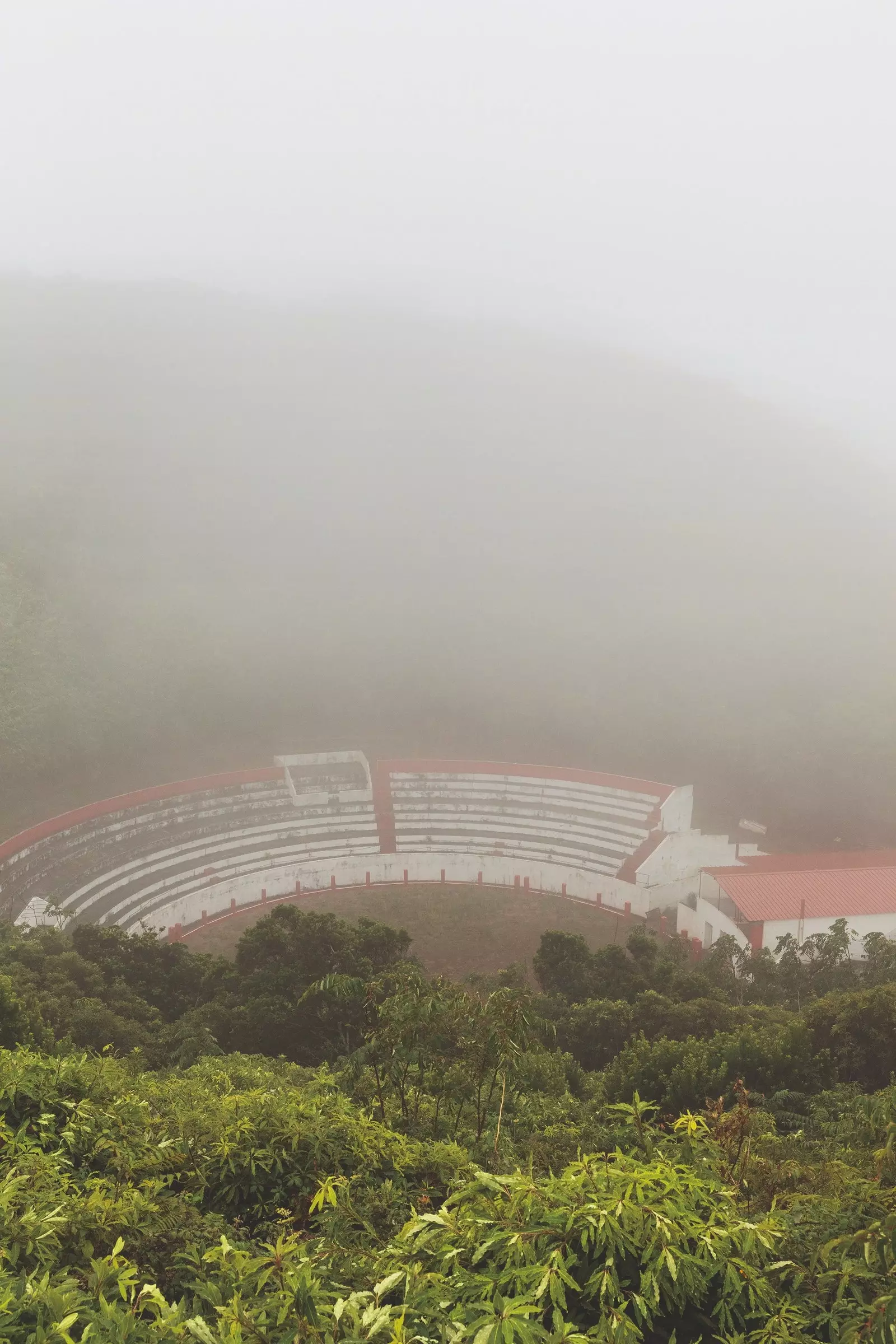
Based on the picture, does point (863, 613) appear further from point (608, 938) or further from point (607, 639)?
point (608, 938)

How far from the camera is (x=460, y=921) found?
2334 centimetres

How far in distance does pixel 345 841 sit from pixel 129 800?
7.56 m

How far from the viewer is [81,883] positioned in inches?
974

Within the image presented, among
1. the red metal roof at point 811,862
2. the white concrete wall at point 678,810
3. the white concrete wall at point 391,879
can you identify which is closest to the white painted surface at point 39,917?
the white concrete wall at point 391,879

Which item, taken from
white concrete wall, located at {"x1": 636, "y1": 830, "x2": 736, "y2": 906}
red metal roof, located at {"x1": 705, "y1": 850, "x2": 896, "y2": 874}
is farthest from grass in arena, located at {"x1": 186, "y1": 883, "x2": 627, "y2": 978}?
red metal roof, located at {"x1": 705, "y1": 850, "x2": 896, "y2": 874}

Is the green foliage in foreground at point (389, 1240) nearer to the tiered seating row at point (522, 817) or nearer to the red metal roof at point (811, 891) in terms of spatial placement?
the red metal roof at point (811, 891)

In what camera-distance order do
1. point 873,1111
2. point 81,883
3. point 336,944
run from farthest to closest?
point 81,883, point 336,944, point 873,1111

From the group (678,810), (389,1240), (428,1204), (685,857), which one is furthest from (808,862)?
(389,1240)

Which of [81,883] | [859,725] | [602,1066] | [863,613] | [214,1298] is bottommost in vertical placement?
[602,1066]

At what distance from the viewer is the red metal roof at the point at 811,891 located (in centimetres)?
2162

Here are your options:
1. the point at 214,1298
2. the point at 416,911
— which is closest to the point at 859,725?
the point at 416,911

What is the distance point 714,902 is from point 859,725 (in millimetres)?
24698

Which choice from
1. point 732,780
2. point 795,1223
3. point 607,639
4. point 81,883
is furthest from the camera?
point 607,639

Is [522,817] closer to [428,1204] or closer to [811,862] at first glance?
[811,862]
